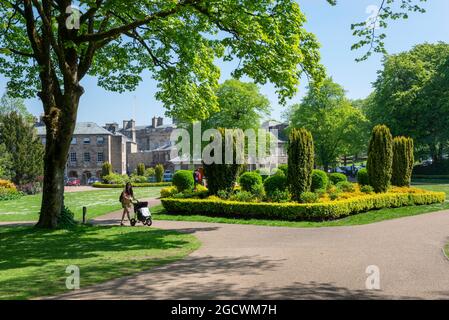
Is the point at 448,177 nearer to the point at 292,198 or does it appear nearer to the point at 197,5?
the point at 292,198

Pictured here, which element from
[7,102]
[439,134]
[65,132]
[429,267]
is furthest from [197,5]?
[7,102]

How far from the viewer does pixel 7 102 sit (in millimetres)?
68875

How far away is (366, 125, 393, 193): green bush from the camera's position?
23.7 metres

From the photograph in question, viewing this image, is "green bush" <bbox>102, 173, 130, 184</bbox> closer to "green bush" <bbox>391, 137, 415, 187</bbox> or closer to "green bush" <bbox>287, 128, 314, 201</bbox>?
"green bush" <bbox>391, 137, 415, 187</bbox>

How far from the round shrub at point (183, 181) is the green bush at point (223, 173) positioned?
376 cm

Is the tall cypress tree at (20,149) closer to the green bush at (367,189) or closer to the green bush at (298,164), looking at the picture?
the green bush at (298,164)

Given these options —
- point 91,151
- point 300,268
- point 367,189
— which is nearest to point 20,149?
point 91,151

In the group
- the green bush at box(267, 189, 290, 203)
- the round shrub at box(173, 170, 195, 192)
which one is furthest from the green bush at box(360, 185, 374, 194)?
the round shrub at box(173, 170, 195, 192)

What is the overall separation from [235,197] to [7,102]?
60.6 meters

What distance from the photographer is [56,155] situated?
1675 centimetres

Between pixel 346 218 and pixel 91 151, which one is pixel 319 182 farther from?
pixel 91 151

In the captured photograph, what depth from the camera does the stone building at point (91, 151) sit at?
265 feet

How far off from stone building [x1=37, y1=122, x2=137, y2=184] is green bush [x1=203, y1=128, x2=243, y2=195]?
2394 inches
